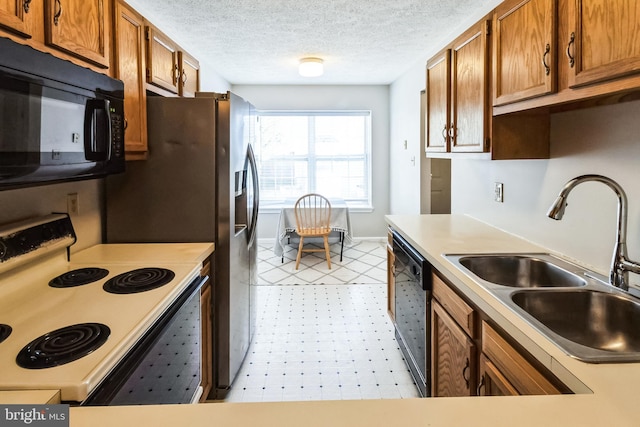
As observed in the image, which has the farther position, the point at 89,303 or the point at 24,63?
the point at 89,303

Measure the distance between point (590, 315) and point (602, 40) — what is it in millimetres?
863

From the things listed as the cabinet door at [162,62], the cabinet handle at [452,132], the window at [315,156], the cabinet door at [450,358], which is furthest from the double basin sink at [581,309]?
the window at [315,156]

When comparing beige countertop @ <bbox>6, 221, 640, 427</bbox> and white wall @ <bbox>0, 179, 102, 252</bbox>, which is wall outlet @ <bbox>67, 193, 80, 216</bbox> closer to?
white wall @ <bbox>0, 179, 102, 252</bbox>

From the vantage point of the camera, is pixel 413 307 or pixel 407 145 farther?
pixel 407 145

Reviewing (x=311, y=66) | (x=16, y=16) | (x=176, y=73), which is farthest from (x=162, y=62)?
(x=311, y=66)

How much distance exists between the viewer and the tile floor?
2266 millimetres

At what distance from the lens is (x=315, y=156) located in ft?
19.8

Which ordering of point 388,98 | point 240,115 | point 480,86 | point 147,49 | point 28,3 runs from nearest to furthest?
point 28,3 → point 480,86 → point 147,49 → point 240,115 → point 388,98

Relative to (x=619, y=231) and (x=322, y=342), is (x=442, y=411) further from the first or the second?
(x=322, y=342)

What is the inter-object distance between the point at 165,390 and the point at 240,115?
5.01ft

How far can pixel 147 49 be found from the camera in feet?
7.06

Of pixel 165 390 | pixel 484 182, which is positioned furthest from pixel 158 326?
pixel 484 182

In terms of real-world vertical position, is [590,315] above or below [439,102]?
below

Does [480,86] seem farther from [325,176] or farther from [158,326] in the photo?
[325,176]
